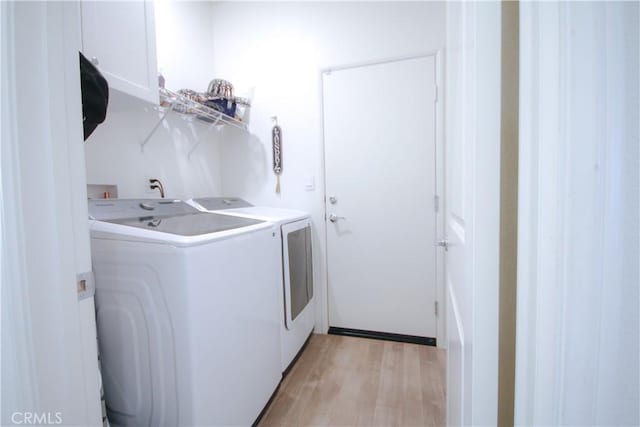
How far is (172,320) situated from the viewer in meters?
0.92

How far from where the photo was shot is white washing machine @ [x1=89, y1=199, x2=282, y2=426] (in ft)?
3.00

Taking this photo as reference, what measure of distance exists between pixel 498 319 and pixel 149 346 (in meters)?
1.12

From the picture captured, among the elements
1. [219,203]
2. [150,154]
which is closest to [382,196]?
[219,203]

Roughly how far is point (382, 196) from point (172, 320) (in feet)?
5.49

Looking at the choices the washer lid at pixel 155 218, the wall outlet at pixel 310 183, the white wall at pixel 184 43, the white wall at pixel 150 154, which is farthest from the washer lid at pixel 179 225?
the white wall at pixel 184 43

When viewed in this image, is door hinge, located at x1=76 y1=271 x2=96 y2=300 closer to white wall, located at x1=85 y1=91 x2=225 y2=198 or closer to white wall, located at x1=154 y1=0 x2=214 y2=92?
white wall, located at x1=85 y1=91 x2=225 y2=198

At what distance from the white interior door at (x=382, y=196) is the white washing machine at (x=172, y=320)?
119cm

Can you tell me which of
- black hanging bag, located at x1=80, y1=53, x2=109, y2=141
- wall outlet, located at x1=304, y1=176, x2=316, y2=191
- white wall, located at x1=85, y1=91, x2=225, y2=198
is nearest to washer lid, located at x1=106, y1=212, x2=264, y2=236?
black hanging bag, located at x1=80, y1=53, x2=109, y2=141

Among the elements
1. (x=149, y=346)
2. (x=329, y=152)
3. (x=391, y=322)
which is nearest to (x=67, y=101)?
(x=149, y=346)

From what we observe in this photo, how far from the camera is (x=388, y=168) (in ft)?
6.89

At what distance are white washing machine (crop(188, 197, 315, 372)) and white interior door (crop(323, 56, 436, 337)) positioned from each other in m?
0.28

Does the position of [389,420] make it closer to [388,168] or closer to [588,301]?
[588,301]

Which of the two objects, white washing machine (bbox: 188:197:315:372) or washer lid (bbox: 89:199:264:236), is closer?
washer lid (bbox: 89:199:264:236)

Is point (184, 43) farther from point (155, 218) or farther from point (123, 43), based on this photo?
point (155, 218)
